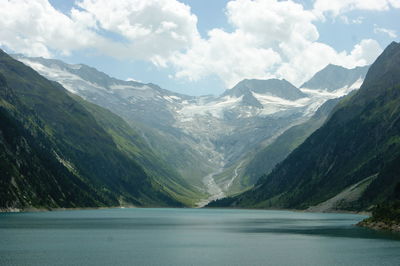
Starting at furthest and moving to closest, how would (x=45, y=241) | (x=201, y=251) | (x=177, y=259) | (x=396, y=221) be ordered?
(x=396, y=221)
(x=45, y=241)
(x=201, y=251)
(x=177, y=259)

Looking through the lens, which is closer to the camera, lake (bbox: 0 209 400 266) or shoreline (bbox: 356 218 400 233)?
lake (bbox: 0 209 400 266)

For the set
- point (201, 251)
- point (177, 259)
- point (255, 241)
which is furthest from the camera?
point (255, 241)

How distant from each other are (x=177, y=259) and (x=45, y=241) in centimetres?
3895

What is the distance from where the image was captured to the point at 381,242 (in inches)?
4759

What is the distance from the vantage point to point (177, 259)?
9738cm

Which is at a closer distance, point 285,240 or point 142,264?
point 142,264

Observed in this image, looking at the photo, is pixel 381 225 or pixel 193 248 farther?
pixel 381 225

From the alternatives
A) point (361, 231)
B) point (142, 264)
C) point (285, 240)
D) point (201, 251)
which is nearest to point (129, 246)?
point (201, 251)

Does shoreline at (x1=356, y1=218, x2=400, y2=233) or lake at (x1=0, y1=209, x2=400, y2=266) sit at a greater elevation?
shoreline at (x1=356, y1=218, x2=400, y2=233)

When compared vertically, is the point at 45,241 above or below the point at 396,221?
Answer: below

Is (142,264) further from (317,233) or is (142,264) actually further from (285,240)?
(317,233)

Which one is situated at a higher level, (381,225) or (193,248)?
(381,225)

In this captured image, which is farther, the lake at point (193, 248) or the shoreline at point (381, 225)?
the shoreline at point (381, 225)

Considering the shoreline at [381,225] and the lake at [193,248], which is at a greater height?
the shoreline at [381,225]
